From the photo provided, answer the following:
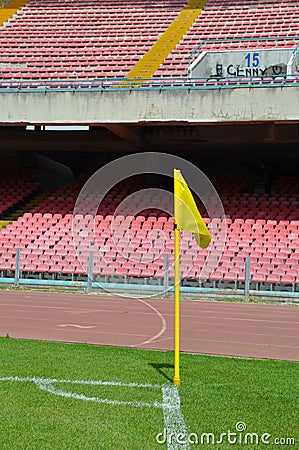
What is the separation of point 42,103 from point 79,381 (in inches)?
570

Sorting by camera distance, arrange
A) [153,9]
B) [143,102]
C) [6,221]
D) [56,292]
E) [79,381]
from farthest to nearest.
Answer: [153,9] < [6,221] < [143,102] < [56,292] < [79,381]

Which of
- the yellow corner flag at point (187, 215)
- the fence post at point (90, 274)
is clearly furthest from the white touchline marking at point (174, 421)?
the fence post at point (90, 274)

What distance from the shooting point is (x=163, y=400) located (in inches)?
224

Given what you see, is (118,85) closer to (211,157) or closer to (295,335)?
(211,157)

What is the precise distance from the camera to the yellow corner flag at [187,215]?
5984 mm

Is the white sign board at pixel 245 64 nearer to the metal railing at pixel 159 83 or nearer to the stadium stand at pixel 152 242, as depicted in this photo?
the metal railing at pixel 159 83

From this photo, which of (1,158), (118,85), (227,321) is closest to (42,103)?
(118,85)

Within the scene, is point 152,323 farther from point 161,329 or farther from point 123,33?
point 123,33

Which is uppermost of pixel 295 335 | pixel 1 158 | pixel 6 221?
pixel 1 158

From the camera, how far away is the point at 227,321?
40.9 ft

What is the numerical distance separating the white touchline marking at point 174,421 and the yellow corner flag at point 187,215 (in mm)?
1370

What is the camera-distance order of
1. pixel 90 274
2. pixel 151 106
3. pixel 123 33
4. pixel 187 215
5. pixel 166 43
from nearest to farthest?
pixel 187 215, pixel 90 274, pixel 151 106, pixel 166 43, pixel 123 33

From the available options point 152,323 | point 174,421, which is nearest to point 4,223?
point 152,323

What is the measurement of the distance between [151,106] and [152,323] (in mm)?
8842
